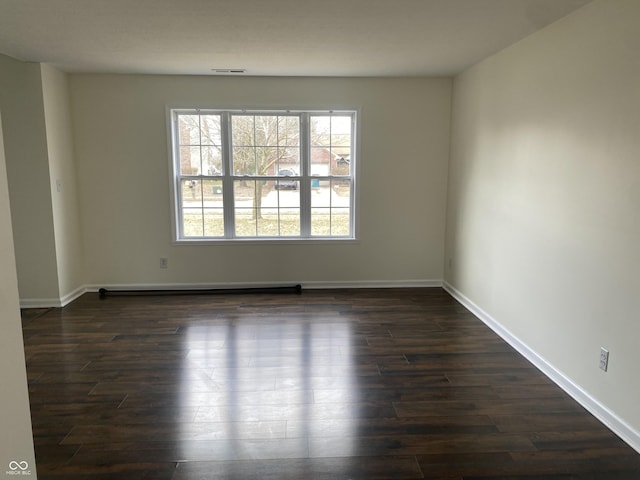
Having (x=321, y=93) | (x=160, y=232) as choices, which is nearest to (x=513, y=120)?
(x=321, y=93)

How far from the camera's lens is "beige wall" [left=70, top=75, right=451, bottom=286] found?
456cm

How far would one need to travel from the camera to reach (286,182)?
4891mm

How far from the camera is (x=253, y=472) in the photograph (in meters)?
1.96

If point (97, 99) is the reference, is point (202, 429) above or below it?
below

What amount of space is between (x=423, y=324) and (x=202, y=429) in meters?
2.22

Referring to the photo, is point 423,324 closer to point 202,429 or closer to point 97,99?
point 202,429

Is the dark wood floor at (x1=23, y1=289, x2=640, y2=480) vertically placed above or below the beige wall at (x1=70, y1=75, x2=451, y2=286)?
below

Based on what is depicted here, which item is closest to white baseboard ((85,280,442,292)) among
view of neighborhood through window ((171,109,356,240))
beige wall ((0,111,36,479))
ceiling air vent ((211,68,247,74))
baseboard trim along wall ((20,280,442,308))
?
baseboard trim along wall ((20,280,442,308))

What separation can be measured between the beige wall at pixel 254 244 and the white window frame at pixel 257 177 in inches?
2.8

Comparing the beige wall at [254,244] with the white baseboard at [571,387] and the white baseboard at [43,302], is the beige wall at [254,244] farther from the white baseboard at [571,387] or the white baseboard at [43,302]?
the white baseboard at [571,387]

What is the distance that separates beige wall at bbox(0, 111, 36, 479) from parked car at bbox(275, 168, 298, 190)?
3.65m

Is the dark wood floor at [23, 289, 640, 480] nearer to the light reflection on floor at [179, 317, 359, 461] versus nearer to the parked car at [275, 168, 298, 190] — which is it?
the light reflection on floor at [179, 317, 359, 461]

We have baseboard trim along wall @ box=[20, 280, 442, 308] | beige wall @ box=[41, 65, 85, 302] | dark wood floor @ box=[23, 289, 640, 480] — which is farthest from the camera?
baseboard trim along wall @ box=[20, 280, 442, 308]

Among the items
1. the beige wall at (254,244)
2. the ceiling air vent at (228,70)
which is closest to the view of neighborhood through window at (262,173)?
the beige wall at (254,244)
